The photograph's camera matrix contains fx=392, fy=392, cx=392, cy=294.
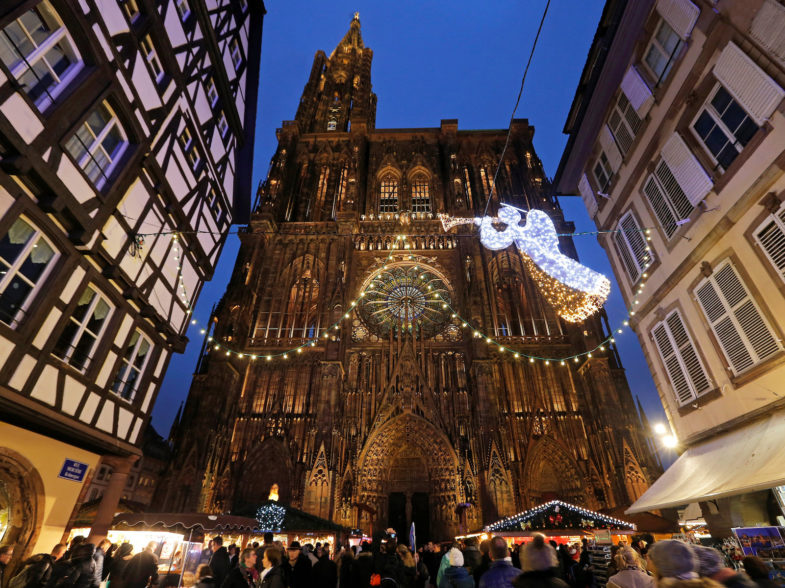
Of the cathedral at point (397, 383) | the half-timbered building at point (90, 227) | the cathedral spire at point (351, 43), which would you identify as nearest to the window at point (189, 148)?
the half-timbered building at point (90, 227)

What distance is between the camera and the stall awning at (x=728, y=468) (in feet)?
17.8

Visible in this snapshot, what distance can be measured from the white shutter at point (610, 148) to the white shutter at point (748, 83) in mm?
3402

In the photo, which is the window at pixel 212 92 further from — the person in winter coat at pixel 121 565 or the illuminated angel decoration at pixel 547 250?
the person in winter coat at pixel 121 565

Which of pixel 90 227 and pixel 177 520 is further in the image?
pixel 177 520

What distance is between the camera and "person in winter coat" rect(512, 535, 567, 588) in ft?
9.01

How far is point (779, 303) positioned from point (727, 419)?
2.40m

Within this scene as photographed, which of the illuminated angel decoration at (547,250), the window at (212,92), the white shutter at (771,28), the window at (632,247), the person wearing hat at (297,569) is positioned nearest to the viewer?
the person wearing hat at (297,569)

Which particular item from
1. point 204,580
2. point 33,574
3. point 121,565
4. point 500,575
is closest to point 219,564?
point 121,565

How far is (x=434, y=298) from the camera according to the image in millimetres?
24922

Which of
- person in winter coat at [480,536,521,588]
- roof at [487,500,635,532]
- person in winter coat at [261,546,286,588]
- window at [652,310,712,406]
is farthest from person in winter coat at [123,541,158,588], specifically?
window at [652,310,712,406]

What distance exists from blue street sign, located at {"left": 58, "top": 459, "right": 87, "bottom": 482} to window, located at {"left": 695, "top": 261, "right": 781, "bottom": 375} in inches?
552

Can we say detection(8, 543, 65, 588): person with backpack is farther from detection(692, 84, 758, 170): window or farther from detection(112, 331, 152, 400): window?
detection(692, 84, 758, 170): window

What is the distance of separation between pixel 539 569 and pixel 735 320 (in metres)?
6.71

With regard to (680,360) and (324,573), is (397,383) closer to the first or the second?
(680,360)
